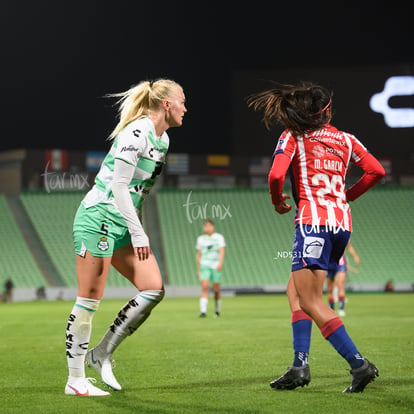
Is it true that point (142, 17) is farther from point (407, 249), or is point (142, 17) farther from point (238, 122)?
point (407, 249)

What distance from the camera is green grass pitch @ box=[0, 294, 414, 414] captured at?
16.8ft

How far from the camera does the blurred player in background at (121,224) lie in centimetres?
540

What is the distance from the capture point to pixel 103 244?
5500 millimetres

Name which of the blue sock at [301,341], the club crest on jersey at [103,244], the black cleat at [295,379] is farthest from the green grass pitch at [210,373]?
the club crest on jersey at [103,244]

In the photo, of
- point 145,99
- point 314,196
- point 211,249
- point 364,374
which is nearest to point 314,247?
point 314,196

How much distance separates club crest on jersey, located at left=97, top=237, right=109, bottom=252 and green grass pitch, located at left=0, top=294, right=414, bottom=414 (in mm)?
1068

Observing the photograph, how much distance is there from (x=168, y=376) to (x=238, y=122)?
27.7 meters

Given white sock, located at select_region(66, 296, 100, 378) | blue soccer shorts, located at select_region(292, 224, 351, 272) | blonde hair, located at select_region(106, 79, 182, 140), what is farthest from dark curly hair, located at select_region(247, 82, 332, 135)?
white sock, located at select_region(66, 296, 100, 378)

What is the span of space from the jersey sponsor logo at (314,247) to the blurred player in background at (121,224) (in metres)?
1.11

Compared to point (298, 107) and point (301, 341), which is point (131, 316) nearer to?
point (301, 341)

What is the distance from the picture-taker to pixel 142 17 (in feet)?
120

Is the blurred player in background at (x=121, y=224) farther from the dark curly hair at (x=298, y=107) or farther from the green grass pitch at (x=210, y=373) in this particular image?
the dark curly hair at (x=298, y=107)

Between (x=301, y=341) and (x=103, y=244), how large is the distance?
169 centimetres

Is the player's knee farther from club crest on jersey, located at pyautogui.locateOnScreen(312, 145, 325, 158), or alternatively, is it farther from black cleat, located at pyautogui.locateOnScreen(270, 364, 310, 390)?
club crest on jersey, located at pyautogui.locateOnScreen(312, 145, 325, 158)
